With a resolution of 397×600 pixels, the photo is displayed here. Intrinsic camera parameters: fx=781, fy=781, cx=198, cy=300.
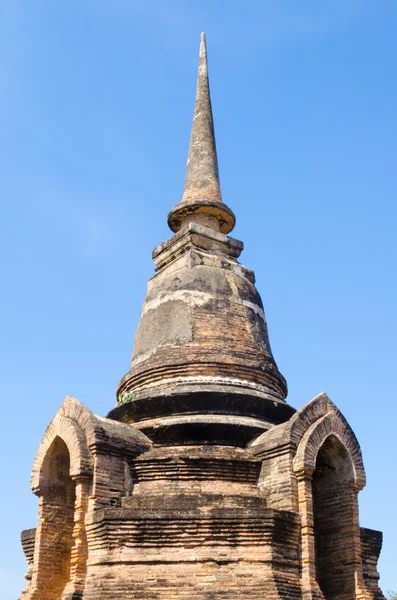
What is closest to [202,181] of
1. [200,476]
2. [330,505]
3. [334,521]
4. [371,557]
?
[200,476]

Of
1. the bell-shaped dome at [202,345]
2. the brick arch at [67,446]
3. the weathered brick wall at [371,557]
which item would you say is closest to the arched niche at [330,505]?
the weathered brick wall at [371,557]

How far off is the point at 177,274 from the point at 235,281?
3.37 feet

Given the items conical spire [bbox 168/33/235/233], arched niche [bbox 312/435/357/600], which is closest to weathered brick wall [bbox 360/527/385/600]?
arched niche [bbox 312/435/357/600]

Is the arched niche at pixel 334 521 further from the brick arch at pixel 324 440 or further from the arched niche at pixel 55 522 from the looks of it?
the arched niche at pixel 55 522

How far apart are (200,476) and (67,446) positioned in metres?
1.98

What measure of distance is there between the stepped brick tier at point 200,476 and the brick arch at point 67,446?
2cm

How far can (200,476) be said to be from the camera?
11.0 m

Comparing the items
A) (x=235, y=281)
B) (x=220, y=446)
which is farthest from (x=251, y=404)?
(x=235, y=281)

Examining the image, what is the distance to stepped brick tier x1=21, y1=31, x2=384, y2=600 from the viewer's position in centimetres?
995

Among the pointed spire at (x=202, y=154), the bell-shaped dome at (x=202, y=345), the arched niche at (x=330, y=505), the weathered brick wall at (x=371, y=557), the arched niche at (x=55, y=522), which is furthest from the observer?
the pointed spire at (x=202, y=154)

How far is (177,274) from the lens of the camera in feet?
44.7

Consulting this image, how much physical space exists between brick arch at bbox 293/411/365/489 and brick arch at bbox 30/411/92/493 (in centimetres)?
290

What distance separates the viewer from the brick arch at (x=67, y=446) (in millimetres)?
10719

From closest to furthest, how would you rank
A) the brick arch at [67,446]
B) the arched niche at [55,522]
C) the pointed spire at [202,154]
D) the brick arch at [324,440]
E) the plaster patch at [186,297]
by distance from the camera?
the brick arch at [324,440], the brick arch at [67,446], the arched niche at [55,522], the plaster patch at [186,297], the pointed spire at [202,154]
